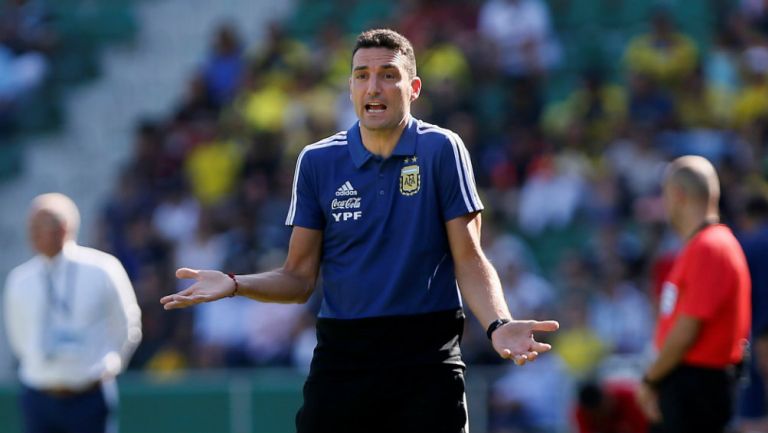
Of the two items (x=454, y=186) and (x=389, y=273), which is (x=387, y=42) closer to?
(x=454, y=186)

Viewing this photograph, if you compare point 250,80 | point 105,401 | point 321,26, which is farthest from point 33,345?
point 321,26

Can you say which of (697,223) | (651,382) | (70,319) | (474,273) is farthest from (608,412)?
(474,273)

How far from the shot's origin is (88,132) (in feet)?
57.6

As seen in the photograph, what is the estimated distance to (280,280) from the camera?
221 inches

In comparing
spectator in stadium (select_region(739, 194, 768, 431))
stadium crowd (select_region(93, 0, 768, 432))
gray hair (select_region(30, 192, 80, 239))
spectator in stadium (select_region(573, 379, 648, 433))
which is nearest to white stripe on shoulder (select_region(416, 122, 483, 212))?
spectator in stadium (select_region(739, 194, 768, 431))

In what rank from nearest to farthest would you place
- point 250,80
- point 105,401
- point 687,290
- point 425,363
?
point 425,363, point 687,290, point 105,401, point 250,80

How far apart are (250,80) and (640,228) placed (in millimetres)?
5133

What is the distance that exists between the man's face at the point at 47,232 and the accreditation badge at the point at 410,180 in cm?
429

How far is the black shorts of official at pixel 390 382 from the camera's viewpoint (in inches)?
213

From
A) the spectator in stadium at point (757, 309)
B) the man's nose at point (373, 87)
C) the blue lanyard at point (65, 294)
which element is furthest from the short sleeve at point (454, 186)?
the blue lanyard at point (65, 294)

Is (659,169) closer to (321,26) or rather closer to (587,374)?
(587,374)

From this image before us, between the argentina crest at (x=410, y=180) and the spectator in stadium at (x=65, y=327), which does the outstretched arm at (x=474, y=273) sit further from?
the spectator in stadium at (x=65, y=327)

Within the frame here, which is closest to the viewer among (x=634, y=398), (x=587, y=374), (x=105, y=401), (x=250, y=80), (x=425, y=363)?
(x=425, y=363)

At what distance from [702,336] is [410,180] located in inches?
100
